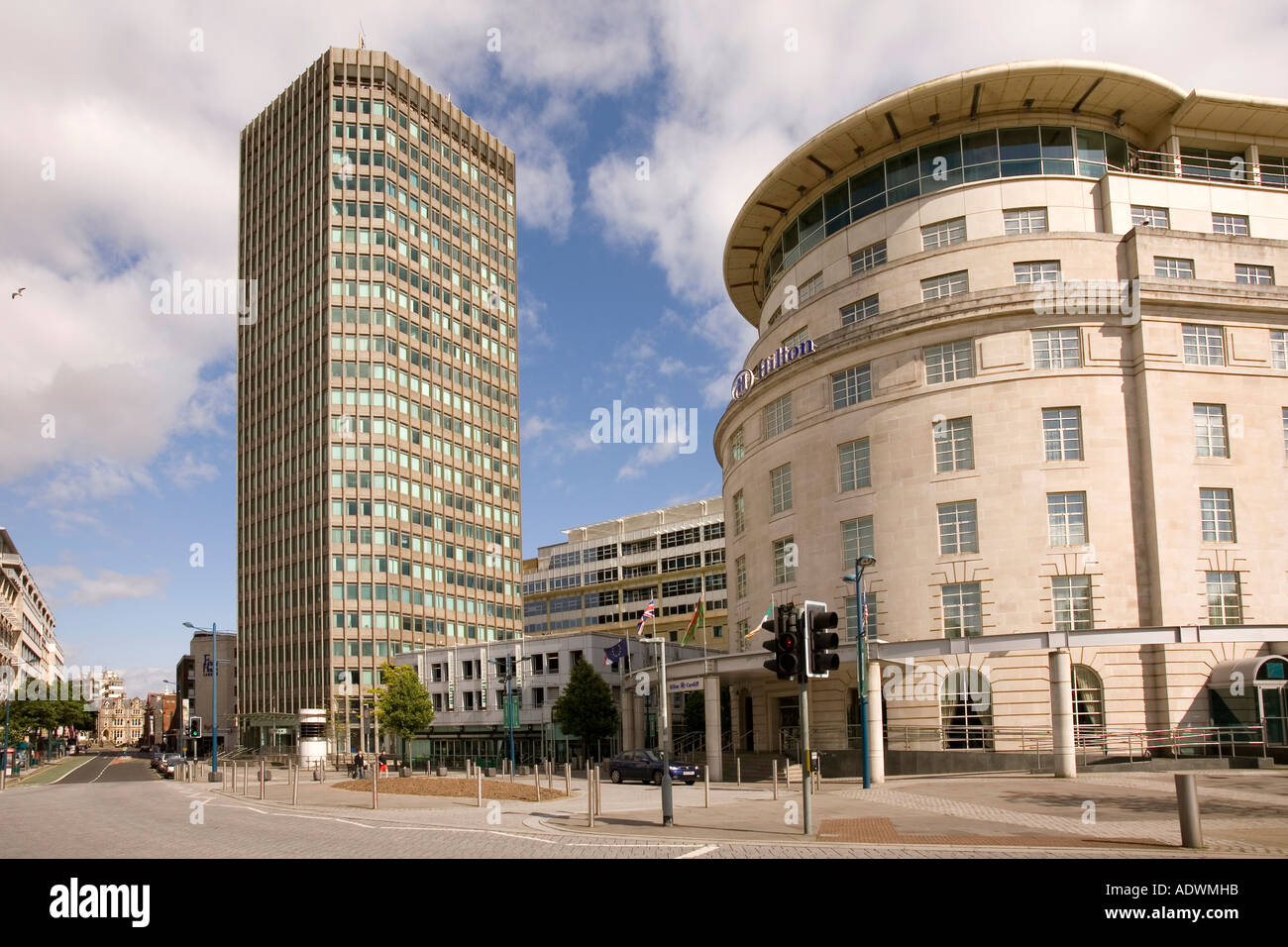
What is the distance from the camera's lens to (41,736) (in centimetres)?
12256

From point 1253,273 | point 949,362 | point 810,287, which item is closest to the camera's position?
point 949,362

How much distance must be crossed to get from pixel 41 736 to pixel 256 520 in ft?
142

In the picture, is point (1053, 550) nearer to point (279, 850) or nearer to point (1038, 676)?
point (1038, 676)

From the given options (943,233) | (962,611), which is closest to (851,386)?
(943,233)

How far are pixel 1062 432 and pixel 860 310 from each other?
1132cm

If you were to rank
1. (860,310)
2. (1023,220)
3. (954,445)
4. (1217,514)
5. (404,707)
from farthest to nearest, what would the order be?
(404,707) → (860,310) → (1023,220) → (954,445) → (1217,514)

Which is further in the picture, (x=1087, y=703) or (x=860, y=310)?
(x=860, y=310)

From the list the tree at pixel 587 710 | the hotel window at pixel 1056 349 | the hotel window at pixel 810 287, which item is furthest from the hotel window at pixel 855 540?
the tree at pixel 587 710

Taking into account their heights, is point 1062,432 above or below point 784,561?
above

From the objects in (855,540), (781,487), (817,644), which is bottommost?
(817,644)

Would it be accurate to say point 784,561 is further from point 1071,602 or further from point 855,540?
point 1071,602

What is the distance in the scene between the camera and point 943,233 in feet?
150

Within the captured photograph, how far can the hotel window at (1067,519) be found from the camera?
4050 cm
